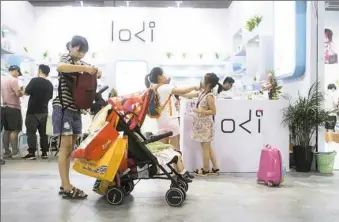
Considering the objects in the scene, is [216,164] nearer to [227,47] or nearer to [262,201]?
[262,201]

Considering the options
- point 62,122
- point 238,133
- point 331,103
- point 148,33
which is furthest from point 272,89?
point 148,33

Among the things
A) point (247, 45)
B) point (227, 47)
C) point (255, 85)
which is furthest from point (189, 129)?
point (227, 47)

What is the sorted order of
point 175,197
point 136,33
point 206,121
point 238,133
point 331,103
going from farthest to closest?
point 136,33 → point 331,103 → point 238,133 → point 206,121 → point 175,197

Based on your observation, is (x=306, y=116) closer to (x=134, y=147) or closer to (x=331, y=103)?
(x=331, y=103)

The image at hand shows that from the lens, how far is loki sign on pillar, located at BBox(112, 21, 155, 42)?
9500 mm

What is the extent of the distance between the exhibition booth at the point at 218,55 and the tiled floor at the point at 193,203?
0.66 meters

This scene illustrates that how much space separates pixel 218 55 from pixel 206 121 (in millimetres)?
5489

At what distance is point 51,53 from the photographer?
925 centimetres

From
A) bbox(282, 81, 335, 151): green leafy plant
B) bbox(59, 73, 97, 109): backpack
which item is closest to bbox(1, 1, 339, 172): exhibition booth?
bbox(282, 81, 335, 151): green leafy plant

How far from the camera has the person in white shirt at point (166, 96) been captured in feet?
12.1

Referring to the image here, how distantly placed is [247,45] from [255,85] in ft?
3.75

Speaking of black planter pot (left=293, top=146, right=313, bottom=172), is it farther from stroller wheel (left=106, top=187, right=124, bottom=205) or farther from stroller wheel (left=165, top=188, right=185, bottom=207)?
stroller wheel (left=106, top=187, right=124, bottom=205)

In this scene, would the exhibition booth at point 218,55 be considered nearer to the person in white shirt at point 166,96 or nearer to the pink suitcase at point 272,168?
the person in white shirt at point 166,96

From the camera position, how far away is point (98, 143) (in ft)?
9.02
